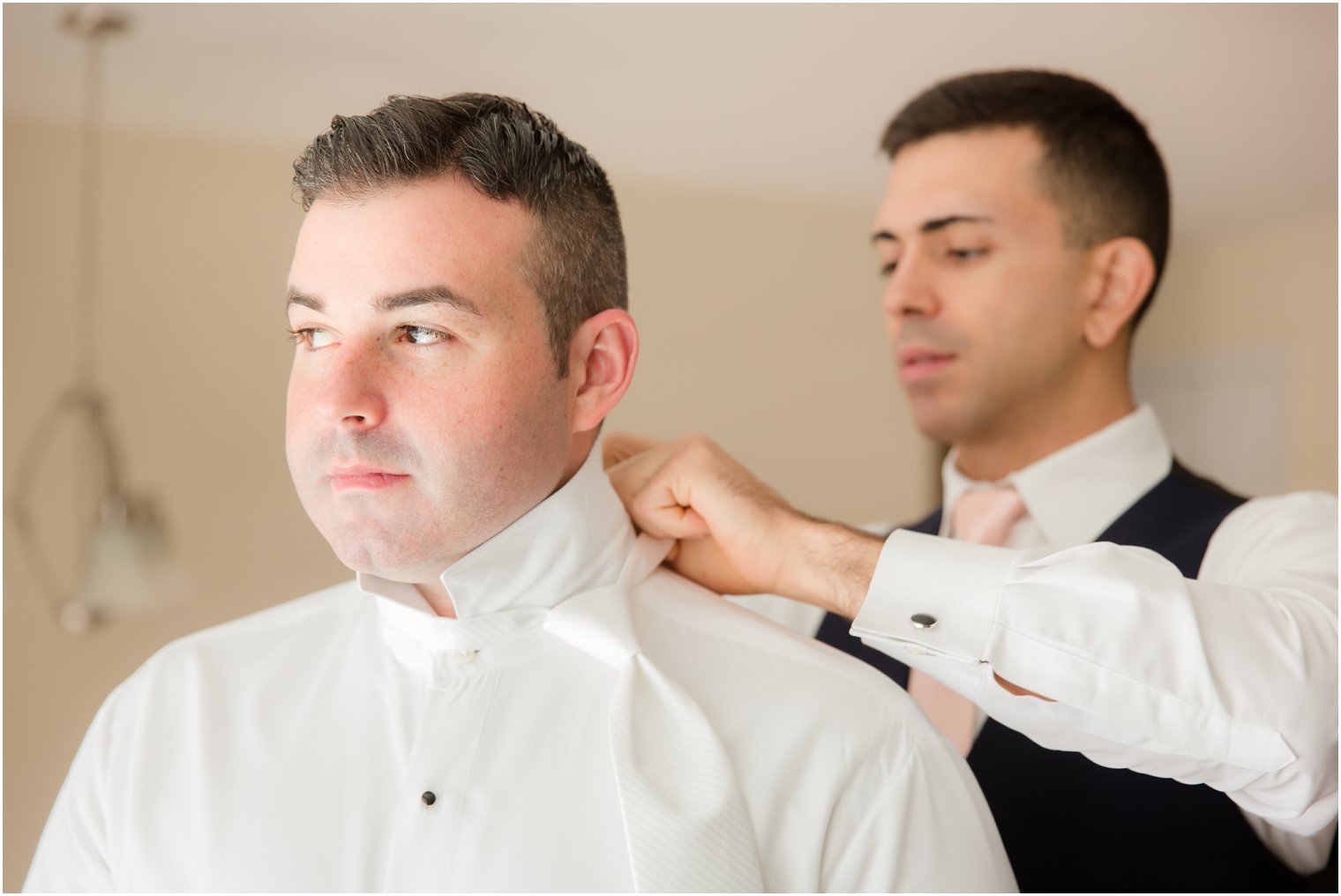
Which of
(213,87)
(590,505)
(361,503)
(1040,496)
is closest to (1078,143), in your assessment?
(1040,496)

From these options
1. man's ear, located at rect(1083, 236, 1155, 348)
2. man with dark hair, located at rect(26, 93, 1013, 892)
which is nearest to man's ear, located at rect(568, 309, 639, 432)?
man with dark hair, located at rect(26, 93, 1013, 892)

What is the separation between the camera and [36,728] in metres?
4.22

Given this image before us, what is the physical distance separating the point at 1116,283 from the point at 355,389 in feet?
4.50

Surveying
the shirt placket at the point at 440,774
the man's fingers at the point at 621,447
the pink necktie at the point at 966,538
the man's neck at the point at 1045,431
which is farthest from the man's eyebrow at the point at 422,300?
the man's neck at the point at 1045,431

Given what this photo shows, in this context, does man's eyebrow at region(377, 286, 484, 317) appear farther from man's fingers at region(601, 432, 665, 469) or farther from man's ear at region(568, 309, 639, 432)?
man's fingers at region(601, 432, 665, 469)

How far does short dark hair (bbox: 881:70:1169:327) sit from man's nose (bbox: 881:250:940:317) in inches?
9.1

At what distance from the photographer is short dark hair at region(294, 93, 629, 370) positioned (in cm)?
115

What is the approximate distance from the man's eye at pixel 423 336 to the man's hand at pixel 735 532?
1.17 ft

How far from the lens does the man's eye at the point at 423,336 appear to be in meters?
1.13

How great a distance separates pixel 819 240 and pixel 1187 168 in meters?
1.66

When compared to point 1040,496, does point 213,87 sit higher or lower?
higher

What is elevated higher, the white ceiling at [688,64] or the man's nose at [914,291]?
the white ceiling at [688,64]

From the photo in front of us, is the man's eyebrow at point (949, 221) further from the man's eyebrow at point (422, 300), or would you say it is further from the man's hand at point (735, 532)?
the man's eyebrow at point (422, 300)

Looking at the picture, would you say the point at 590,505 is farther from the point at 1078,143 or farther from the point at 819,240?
the point at 819,240
